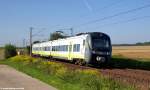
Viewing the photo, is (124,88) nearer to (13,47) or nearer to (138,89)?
(138,89)

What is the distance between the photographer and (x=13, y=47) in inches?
2842

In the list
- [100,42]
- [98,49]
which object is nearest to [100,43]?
[100,42]

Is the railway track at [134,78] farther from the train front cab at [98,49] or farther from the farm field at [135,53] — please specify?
the farm field at [135,53]

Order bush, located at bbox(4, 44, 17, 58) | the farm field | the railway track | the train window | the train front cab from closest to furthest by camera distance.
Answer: the railway track, the train front cab, the train window, the farm field, bush, located at bbox(4, 44, 17, 58)

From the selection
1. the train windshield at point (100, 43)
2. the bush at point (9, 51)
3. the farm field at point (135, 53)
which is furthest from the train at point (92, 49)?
the bush at point (9, 51)

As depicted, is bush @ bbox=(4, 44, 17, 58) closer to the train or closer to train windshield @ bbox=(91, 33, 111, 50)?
the train

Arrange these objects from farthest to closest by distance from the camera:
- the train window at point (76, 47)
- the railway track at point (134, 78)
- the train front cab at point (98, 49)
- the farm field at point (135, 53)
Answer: the farm field at point (135, 53) < the train window at point (76, 47) < the train front cab at point (98, 49) < the railway track at point (134, 78)

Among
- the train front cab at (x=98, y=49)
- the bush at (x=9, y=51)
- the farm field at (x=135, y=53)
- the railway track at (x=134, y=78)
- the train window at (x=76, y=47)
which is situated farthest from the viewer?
the bush at (x=9, y=51)

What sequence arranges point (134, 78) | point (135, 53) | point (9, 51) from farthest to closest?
point (9, 51) < point (135, 53) < point (134, 78)

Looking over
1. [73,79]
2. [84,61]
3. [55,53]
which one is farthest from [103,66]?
[55,53]

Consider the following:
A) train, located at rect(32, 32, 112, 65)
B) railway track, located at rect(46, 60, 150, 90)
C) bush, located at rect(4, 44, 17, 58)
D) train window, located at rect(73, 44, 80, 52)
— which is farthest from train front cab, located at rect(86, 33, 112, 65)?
bush, located at rect(4, 44, 17, 58)

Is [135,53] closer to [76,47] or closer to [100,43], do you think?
[76,47]

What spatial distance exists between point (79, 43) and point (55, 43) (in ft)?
53.1

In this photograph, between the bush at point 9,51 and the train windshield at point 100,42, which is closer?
the train windshield at point 100,42
